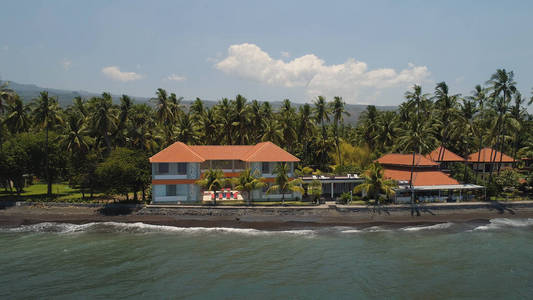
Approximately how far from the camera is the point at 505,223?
35.2m

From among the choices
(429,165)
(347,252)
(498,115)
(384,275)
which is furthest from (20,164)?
(498,115)

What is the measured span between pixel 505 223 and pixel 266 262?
27.8 metres

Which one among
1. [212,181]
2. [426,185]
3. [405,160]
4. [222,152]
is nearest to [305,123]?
[405,160]

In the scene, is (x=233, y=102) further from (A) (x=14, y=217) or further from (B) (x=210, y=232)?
(A) (x=14, y=217)

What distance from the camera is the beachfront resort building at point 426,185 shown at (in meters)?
39.1

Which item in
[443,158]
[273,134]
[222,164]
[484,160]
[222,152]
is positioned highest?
[273,134]

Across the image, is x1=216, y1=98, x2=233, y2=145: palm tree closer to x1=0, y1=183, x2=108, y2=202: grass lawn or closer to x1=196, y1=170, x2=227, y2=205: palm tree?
x1=196, y1=170, x2=227, y2=205: palm tree

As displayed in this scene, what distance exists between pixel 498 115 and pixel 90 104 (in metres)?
58.6

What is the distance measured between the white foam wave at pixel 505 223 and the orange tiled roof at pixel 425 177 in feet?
21.1

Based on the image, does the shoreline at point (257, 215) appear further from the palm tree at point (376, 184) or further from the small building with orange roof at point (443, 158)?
the small building with orange roof at point (443, 158)

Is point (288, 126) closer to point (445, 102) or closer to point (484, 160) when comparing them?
point (445, 102)

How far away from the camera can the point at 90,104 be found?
175 ft

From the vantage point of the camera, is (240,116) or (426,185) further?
(240,116)

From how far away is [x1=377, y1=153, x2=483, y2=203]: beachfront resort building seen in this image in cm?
3906
